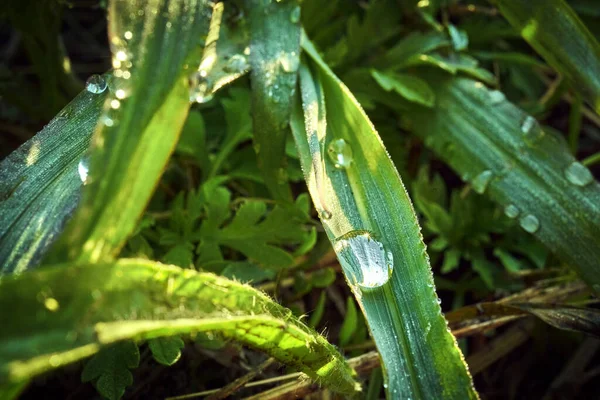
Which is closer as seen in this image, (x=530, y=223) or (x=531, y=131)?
(x=530, y=223)

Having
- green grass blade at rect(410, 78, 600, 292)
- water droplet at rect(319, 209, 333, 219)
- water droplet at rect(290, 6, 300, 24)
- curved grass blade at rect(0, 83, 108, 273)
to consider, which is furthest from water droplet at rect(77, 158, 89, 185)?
green grass blade at rect(410, 78, 600, 292)

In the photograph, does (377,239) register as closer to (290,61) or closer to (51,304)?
(290,61)

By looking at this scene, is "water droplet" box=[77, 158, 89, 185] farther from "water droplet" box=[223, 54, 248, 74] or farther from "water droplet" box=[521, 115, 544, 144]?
"water droplet" box=[521, 115, 544, 144]

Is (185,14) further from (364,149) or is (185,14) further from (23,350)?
(23,350)

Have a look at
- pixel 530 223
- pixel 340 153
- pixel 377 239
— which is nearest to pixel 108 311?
pixel 377 239

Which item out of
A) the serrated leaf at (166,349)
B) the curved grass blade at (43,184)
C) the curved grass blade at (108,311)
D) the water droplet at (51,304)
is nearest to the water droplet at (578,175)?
the curved grass blade at (108,311)
